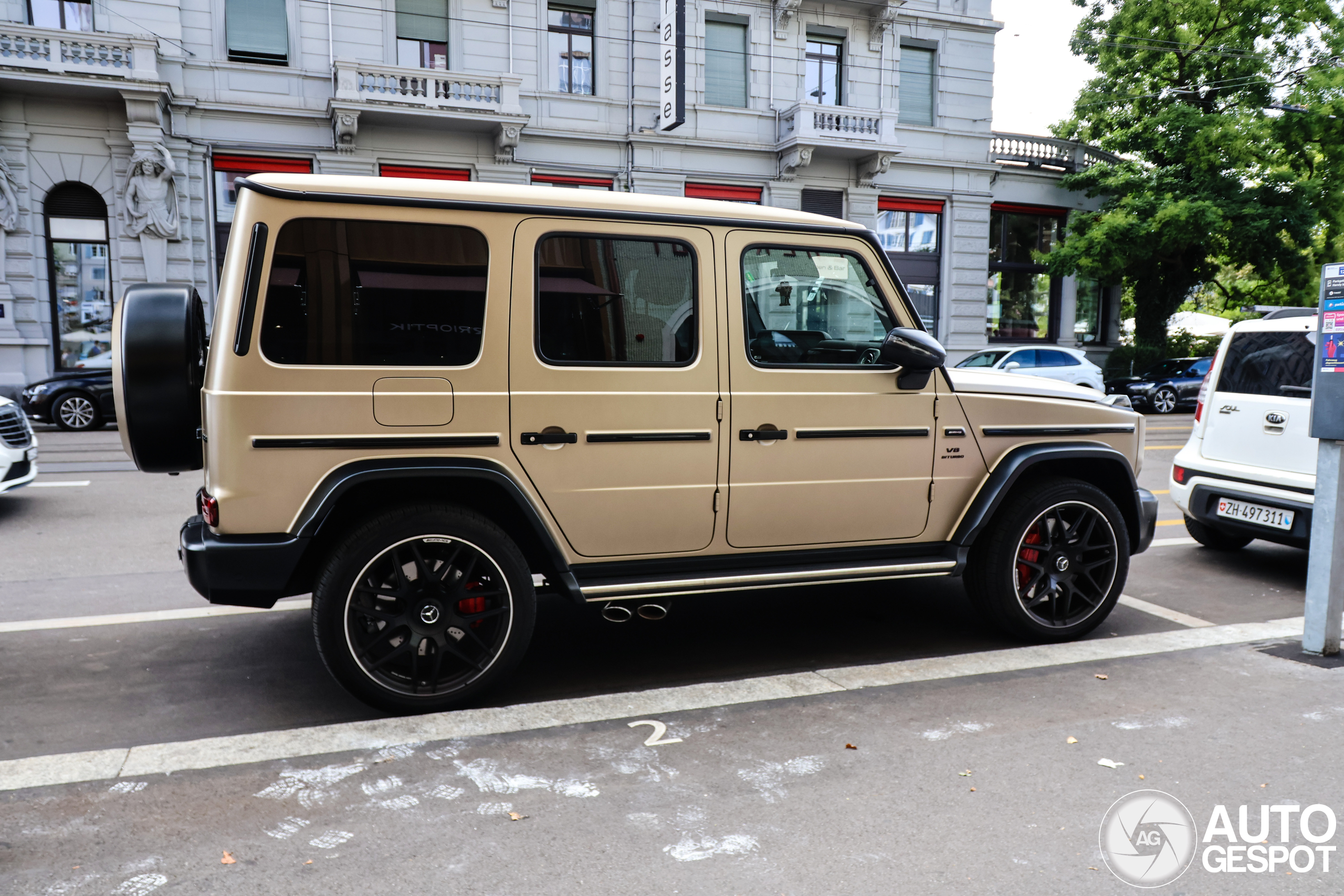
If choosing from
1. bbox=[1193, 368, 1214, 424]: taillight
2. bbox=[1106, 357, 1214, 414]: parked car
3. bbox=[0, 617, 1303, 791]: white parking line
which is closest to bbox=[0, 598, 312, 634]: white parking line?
bbox=[0, 617, 1303, 791]: white parking line

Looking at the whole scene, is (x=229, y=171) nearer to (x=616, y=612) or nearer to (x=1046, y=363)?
(x=1046, y=363)

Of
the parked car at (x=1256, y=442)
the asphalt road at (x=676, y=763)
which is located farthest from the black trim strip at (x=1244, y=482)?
the asphalt road at (x=676, y=763)

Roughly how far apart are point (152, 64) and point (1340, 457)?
19983 millimetres

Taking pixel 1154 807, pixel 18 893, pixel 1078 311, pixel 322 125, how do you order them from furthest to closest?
pixel 1078 311
pixel 322 125
pixel 1154 807
pixel 18 893

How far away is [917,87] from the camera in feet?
82.0

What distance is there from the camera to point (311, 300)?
12.0 feet

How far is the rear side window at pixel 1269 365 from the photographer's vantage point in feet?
20.5

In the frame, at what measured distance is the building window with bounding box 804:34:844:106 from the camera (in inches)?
941

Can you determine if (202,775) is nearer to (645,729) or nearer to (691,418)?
(645,729)

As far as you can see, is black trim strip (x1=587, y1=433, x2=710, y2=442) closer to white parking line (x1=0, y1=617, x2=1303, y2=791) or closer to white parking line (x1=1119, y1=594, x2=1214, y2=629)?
white parking line (x1=0, y1=617, x2=1303, y2=791)

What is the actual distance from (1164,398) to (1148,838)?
22.3 meters

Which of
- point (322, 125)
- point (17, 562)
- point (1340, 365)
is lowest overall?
point (17, 562)

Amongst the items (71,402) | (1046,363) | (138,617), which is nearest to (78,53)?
(71,402)

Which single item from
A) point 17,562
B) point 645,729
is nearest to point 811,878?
point 645,729
